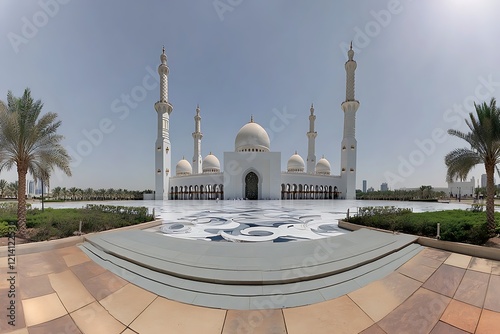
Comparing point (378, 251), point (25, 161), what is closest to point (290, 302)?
point (378, 251)

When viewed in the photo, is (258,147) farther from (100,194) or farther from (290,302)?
(100,194)

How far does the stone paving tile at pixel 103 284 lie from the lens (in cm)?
322

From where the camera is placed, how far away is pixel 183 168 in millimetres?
38875

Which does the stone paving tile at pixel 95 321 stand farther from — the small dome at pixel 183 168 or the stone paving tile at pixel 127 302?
the small dome at pixel 183 168

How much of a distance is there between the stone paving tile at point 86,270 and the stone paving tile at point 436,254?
6.45 meters

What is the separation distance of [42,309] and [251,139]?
101 ft

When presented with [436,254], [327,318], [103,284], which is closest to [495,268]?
[436,254]

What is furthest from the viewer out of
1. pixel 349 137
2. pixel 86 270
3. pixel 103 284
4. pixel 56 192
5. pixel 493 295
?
pixel 56 192

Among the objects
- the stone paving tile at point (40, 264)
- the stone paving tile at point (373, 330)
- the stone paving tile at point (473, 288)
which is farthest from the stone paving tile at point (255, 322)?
the stone paving tile at point (40, 264)

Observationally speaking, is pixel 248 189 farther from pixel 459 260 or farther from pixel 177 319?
pixel 177 319

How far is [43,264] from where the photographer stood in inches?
154

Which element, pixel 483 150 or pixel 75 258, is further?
pixel 483 150

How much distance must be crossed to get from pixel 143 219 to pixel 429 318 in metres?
8.58

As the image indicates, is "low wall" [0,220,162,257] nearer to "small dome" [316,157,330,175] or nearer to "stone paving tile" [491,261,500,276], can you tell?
"stone paving tile" [491,261,500,276]
